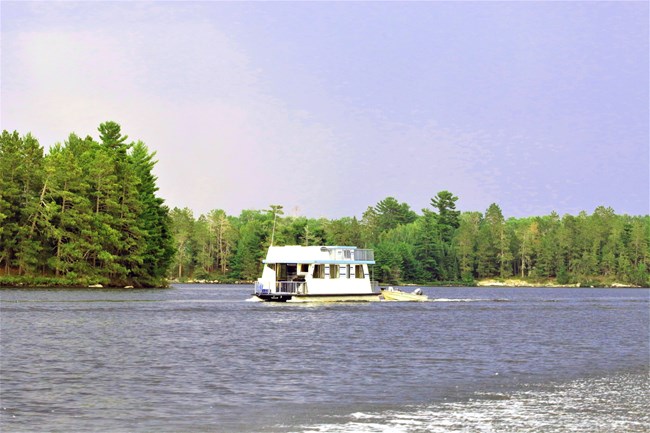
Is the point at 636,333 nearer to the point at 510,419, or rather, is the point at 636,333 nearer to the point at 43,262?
the point at 510,419

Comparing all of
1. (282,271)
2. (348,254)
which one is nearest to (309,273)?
(282,271)

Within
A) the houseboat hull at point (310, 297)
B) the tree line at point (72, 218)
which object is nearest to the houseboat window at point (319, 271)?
the houseboat hull at point (310, 297)

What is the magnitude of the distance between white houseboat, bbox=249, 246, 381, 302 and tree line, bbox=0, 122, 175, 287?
4081 centimetres

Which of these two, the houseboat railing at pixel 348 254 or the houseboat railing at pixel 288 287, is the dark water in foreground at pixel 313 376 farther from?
the houseboat railing at pixel 348 254

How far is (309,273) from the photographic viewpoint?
90.8 metres

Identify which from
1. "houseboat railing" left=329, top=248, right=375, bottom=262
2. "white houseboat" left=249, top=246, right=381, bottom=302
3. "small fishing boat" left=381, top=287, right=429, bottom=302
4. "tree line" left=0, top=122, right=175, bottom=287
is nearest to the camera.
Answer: "white houseboat" left=249, top=246, right=381, bottom=302

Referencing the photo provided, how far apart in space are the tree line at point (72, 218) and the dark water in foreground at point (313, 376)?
5571 cm

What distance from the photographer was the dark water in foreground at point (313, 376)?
24406 mm

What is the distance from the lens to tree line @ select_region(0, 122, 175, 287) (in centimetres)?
12212

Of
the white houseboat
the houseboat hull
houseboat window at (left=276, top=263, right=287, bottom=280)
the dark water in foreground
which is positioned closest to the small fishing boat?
the houseboat hull

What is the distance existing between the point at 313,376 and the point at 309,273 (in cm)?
5592

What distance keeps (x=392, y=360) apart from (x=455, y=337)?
1588cm

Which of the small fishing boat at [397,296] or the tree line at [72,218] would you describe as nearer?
the small fishing boat at [397,296]

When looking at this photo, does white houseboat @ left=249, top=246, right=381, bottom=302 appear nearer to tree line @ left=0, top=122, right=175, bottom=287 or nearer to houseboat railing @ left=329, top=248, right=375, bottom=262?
houseboat railing @ left=329, top=248, right=375, bottom=262
